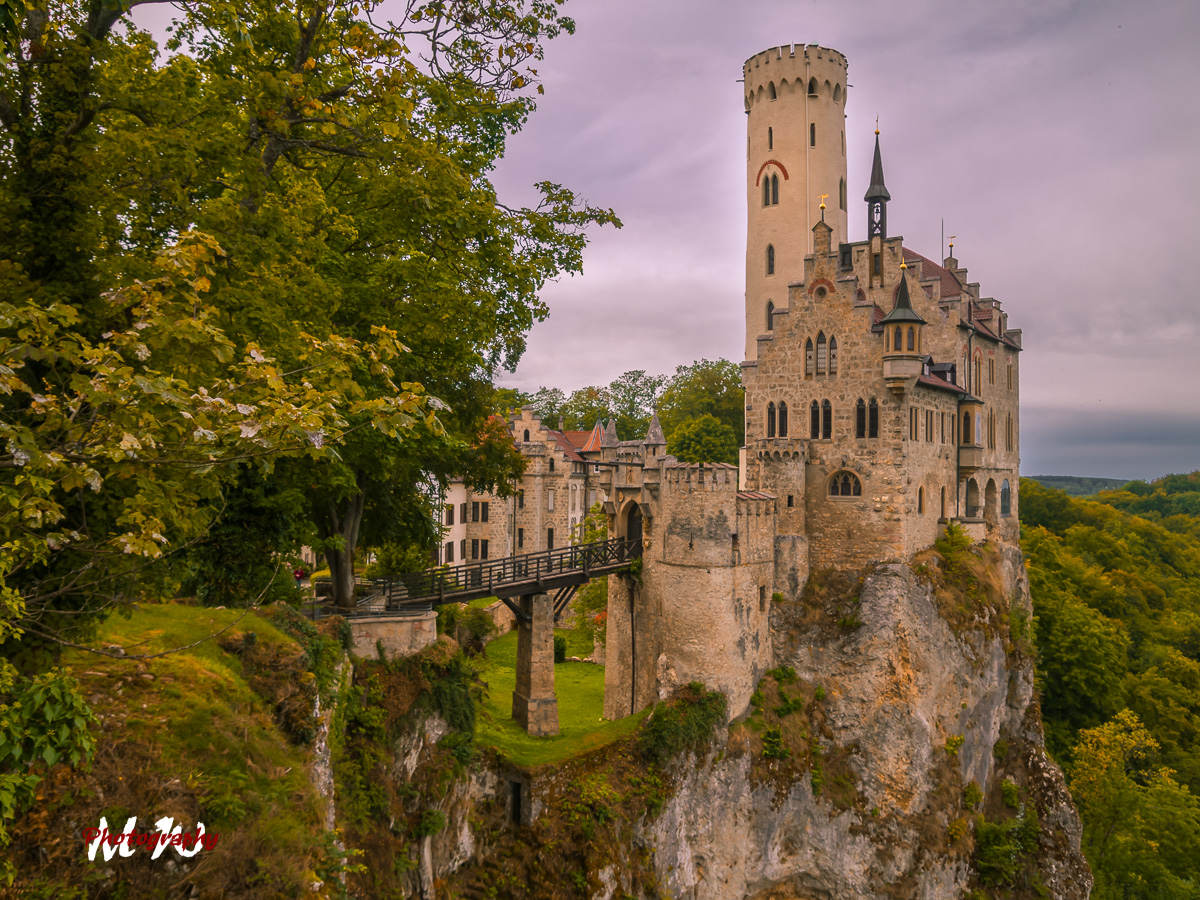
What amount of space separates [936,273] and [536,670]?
28.0 meters

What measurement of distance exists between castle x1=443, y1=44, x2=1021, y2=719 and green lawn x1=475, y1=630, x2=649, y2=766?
1860 millimetres

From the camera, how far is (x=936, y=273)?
36562mm

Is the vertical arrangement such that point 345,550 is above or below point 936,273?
below

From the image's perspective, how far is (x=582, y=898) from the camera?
2084 centimetres

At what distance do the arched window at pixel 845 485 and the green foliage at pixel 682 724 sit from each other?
1026cm

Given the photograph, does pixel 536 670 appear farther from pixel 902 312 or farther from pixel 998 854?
pixel 998 854

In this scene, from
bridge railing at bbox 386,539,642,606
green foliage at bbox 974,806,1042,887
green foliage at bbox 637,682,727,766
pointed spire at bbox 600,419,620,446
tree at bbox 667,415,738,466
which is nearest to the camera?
bridge railing at bbox 386,539,642,606

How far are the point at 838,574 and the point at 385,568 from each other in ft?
59.6

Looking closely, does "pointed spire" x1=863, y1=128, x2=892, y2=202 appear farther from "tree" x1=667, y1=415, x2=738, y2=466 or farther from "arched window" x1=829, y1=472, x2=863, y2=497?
"tree" x1=667, y1=415, x2=738, y2=466

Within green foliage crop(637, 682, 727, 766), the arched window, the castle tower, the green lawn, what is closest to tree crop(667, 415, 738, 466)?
the castle tower

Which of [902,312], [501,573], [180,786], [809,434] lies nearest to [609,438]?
[809,434]

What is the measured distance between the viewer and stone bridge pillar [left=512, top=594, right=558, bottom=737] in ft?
80.3

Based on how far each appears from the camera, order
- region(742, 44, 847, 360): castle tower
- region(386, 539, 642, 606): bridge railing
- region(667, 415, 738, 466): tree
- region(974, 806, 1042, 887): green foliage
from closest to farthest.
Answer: region(386, 539, 642, 606): bridge railing → region(974, 806, 1042, 887): green foliage → region(742, 44, 847, 360): castle tower → region(667, 415, 738, 466): tree

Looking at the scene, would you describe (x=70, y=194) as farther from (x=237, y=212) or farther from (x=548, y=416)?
(x=548, y=416)
